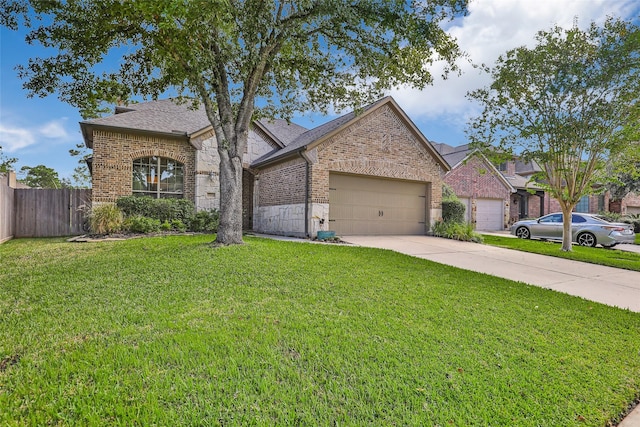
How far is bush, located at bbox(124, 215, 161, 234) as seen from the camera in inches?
425

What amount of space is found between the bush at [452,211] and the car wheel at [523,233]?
9.79ft

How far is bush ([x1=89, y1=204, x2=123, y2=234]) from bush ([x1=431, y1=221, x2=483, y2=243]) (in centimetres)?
1180

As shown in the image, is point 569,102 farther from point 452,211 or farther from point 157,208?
point 157,208

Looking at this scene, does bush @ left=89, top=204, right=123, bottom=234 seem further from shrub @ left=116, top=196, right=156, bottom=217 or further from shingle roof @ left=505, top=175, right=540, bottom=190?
shingle roof @ left=505, top=175, right=540, bottom=190

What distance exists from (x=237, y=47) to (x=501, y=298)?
7.57 metres

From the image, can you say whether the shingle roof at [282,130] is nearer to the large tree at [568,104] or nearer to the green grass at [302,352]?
the large tree at [568,104]

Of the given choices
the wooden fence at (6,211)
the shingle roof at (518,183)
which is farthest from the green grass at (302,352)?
the shingle roof at (518,183)

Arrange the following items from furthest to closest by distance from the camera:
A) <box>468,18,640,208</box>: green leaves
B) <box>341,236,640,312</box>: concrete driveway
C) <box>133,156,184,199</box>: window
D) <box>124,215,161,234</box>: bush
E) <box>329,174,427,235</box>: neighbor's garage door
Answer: <box>133,156,184,199</box>: window → <box>329,174,427,235</box>: neighbor's garage door → <box>124,215,161,234</box>: bush → <box>468,18,640,208</box>: green leaves → <box>341,236,640,312</box>: concrete driveway

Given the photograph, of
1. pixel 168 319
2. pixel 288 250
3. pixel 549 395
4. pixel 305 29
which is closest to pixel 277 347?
pixel 168 319

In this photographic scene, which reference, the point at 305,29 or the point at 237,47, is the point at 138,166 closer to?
the point at 237,47

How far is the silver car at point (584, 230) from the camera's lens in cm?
1248

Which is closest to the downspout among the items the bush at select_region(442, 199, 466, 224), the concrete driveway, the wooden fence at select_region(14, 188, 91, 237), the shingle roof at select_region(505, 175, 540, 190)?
the concrete driveway

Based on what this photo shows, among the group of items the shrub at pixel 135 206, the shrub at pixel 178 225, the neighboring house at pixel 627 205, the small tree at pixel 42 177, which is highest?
the small tree at pixel 42 177

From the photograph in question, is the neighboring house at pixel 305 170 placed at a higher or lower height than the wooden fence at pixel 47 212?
higher
